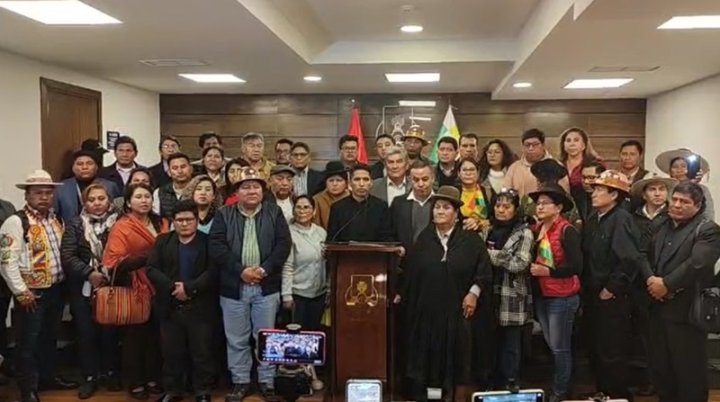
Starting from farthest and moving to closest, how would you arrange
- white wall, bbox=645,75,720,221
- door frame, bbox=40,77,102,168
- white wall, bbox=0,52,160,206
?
white wall, bbox=645,75,720,221 < door frame, bbox=40,77,102,168 < white wall, bbox=0,52,160,206

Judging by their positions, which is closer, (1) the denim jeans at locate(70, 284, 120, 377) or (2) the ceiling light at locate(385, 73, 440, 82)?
(1) the denim jeans at locate(70, 284, 120, 377)

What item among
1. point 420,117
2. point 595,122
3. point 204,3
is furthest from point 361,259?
point 595,122

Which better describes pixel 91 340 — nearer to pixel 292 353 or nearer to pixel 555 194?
pixel 292 353

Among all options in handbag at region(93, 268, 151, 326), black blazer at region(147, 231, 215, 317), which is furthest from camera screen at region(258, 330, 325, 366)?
handbag at region(93, 268, 151, 326)

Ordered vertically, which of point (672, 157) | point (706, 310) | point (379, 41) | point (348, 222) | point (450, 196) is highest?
point (379, 41)

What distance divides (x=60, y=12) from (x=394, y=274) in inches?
98.8

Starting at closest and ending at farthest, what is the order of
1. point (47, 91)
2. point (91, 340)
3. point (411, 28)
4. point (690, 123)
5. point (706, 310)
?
point (706, 310) < point (91, 340) < point (411, 28) < point (47, 91) < point (690, 123)

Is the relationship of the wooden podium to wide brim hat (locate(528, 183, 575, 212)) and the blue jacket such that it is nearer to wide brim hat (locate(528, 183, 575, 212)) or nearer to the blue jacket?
the blue jacket

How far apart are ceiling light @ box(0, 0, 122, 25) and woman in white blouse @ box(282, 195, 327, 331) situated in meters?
1.64

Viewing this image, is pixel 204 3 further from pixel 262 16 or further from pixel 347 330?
pixel 347 330

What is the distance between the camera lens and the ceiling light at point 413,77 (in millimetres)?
7148

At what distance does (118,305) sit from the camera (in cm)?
407

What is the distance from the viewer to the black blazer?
401 cm

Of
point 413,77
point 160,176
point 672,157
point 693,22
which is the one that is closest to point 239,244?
point 160,176
